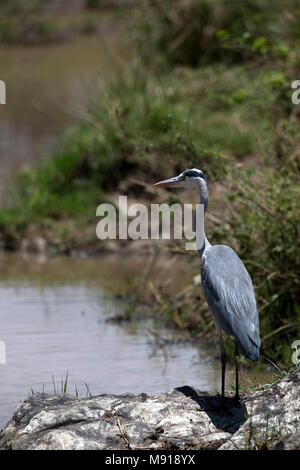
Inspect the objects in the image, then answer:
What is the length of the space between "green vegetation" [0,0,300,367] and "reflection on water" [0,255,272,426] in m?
0.49

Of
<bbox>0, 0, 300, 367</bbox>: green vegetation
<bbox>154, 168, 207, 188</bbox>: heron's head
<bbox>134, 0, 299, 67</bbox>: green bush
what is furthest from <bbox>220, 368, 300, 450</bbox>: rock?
<bbox>134, 0, 299, 67</bbox>: green bush

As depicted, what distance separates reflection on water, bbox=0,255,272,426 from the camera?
22.4ft

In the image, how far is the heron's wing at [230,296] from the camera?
16.7 feet

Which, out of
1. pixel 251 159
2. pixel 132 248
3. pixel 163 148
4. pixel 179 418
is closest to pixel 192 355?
pixel 163 148

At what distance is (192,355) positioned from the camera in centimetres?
773

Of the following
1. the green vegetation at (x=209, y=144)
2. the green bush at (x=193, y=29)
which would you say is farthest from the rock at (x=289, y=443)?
the green bush at (x=193, y=29)

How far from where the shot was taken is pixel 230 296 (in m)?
5.29

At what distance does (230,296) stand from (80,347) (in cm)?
288

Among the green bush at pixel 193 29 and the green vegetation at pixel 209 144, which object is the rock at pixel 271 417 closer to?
the green vegetation at pixel 209 144

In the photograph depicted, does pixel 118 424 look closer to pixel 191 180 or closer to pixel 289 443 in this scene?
pixel 289 443

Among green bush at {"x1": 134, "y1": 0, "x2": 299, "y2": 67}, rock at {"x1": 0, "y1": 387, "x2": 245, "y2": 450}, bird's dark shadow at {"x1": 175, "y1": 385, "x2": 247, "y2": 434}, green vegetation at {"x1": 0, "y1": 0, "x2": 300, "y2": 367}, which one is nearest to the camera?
rock at {"x1": 0, "y1": 387, "x2": 245, "y2": 450}

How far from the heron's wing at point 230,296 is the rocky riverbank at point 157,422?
0.33 m

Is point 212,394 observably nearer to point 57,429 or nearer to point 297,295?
point 57,429

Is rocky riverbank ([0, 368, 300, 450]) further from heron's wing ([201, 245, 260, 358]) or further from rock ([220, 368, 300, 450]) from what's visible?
heron's wing ([201, 245, 260, 358])
